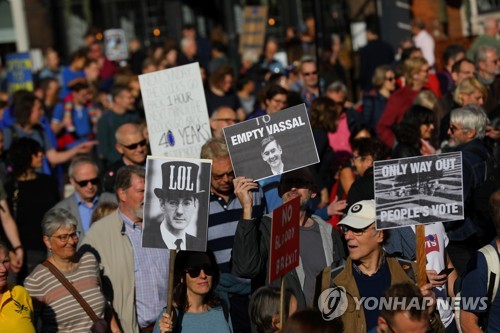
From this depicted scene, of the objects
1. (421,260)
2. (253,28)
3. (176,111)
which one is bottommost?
(421,260)

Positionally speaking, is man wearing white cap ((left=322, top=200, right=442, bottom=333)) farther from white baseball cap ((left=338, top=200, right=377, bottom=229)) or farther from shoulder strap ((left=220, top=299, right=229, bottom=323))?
shoulder strap ((left=220, top=299, right=229, bottom=323))

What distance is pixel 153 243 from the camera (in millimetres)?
7605

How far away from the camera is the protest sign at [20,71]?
17250 millimetres

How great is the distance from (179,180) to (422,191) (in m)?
1.57

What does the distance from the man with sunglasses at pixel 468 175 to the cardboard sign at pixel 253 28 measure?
11154mm

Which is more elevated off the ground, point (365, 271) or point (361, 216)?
point (361, 216)

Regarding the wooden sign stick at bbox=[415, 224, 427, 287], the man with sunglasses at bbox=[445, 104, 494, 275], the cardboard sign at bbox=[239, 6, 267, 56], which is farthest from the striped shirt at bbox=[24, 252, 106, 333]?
the cardboard sign at bbox=[239, 6, 267, 56]

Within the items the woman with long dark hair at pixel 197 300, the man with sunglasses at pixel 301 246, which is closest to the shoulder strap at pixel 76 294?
the woman with long dark hair at pixel 197 300

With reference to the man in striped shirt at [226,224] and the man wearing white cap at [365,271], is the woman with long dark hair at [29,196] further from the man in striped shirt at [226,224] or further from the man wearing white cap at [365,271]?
the man wearing white cap at [365,271]

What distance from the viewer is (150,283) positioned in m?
8.38

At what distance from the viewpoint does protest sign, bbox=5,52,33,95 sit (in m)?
17.2

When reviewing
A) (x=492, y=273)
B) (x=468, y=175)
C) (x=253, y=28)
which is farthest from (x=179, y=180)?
(x=253, y=28)

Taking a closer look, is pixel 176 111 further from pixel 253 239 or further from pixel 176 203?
pixel 253 239

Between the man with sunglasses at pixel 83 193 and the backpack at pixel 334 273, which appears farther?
the man with sunglasses at pixel 83 193
